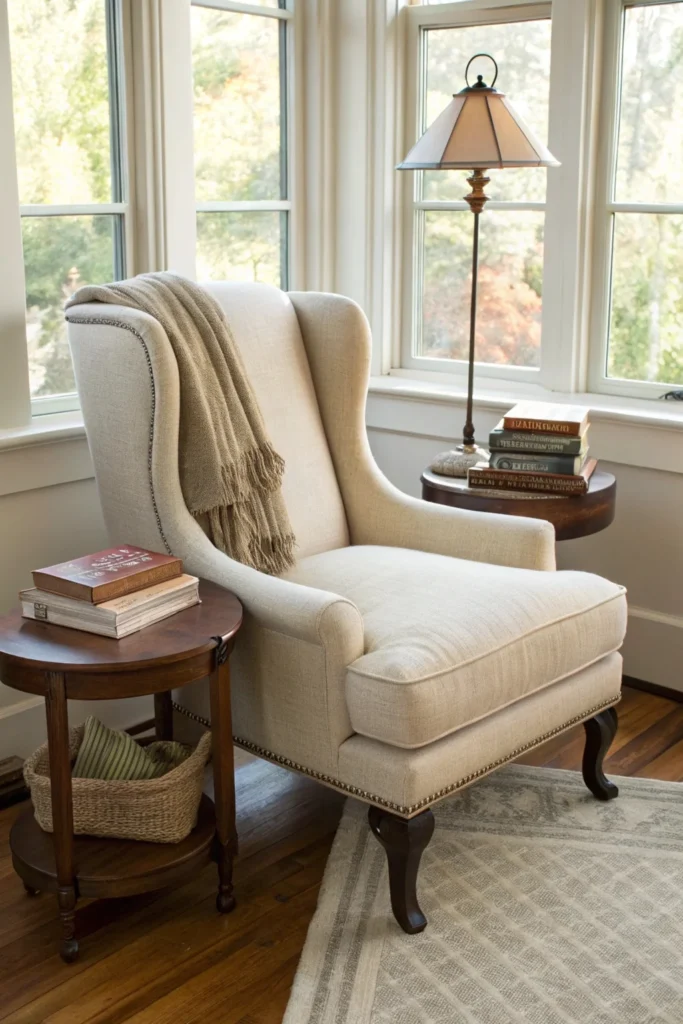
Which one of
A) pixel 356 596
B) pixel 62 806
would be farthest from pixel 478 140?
pixel 62 806

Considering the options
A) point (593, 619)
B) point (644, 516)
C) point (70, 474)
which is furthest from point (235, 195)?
point (593, 619)

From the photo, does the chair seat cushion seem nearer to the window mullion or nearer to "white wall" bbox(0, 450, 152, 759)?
"white wall" bbox(0, 450, 152, 759)

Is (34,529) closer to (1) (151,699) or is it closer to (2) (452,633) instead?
(1) (151,699)

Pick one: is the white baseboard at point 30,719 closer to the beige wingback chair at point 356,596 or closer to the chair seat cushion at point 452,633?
the beige wingback chair at point 356,596

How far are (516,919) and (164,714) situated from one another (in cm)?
87

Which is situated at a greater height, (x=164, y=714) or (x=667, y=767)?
(x=164, y=714)

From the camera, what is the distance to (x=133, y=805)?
2.07m

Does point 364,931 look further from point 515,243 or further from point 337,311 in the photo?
point 515,243

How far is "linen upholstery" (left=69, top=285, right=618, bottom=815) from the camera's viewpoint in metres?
2.08

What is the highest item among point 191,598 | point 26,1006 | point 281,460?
point 281,460

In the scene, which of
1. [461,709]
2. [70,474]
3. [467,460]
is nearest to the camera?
[461,709]

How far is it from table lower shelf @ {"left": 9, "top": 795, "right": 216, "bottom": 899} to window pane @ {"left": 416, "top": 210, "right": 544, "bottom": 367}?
1.82 meters

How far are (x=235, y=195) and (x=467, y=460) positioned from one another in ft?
3.48

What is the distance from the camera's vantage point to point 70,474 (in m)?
2.75
